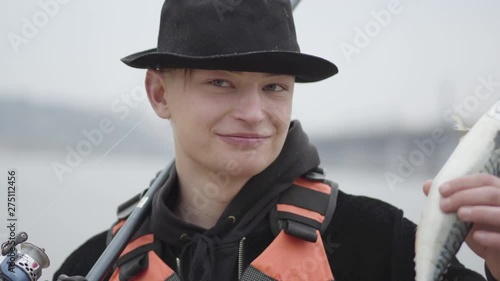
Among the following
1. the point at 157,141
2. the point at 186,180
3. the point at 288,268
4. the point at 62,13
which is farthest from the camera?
the point at 157,141

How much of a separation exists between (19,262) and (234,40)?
0.99 metres

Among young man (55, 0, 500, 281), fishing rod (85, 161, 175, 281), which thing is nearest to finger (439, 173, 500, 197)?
young man (55, 0, 500, 281)

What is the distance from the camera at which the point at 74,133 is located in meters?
2.73

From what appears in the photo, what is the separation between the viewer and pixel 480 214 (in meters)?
1.54

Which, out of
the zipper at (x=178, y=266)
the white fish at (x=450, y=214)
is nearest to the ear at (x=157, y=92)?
the zipper at (x=178, y=266)

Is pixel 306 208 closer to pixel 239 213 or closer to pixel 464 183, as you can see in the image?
pixel 239 213

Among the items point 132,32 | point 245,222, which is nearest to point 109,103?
point 132,32

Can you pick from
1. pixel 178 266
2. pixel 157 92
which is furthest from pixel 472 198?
pixel 157 92

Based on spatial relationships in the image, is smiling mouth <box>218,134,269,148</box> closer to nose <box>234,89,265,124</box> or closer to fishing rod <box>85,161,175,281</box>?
nose <box>234,89,265,124</box>

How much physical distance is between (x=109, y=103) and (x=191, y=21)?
71 cm

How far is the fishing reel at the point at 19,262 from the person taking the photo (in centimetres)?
208

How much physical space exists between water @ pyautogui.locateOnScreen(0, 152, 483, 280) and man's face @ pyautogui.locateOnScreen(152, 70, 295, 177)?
594 mm

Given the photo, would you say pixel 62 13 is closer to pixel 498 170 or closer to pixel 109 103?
pixel 109 103

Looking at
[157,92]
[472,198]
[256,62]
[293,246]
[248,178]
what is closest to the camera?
[472,198]
